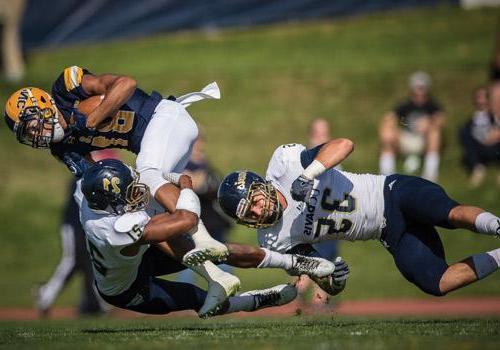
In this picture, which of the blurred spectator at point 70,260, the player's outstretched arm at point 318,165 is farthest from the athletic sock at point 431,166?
the player's outstretched arm at point 318,165

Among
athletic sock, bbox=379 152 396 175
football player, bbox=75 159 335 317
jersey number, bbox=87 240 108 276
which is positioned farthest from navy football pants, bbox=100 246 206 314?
athletic sock, bbox=379 152 396 175

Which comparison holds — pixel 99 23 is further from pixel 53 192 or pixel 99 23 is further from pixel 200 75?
pixel 53 192

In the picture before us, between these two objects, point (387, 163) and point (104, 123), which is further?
point (387, 163)

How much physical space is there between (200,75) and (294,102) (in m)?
1.78

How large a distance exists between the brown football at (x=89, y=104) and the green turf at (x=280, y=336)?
1.57 meters

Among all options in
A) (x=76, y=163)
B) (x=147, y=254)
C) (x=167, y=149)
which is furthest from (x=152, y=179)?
(x=76, y=163)

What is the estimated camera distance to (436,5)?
19922 millimetres

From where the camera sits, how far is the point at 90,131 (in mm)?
7383

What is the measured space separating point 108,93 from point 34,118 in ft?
1.84

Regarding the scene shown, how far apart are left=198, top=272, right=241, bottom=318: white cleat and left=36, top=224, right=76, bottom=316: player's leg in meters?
5.05

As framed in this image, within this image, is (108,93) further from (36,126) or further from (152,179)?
(152,179)

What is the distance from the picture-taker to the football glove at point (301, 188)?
6.58m

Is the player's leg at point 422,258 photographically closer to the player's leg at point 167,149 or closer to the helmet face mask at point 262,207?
the helmet face mask at point 262,207

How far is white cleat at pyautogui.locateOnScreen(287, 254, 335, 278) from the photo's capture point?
693 cm
